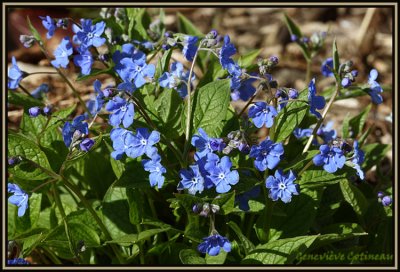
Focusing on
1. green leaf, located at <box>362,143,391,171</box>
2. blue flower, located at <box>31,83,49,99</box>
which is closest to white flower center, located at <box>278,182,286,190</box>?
green leaf, located at <box>362,143,391,171</box>

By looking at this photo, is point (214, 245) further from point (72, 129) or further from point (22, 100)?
point (22, 100)

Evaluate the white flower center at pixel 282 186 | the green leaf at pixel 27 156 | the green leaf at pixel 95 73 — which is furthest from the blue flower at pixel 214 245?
the green leaf at pixel 95 73

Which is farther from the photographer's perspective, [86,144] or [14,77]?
[14,77]

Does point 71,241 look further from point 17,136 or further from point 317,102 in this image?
point 317,102

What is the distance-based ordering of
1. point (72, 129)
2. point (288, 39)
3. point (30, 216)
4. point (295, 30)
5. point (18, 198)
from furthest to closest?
point (288, 39) < point (295, 30) < point (30, 216) < point (18, 198) < point (72, 129)

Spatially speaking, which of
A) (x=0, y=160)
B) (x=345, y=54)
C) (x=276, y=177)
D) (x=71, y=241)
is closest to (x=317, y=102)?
(x=276, y=177)

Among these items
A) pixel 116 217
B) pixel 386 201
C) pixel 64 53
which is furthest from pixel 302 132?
pixel 64 53
